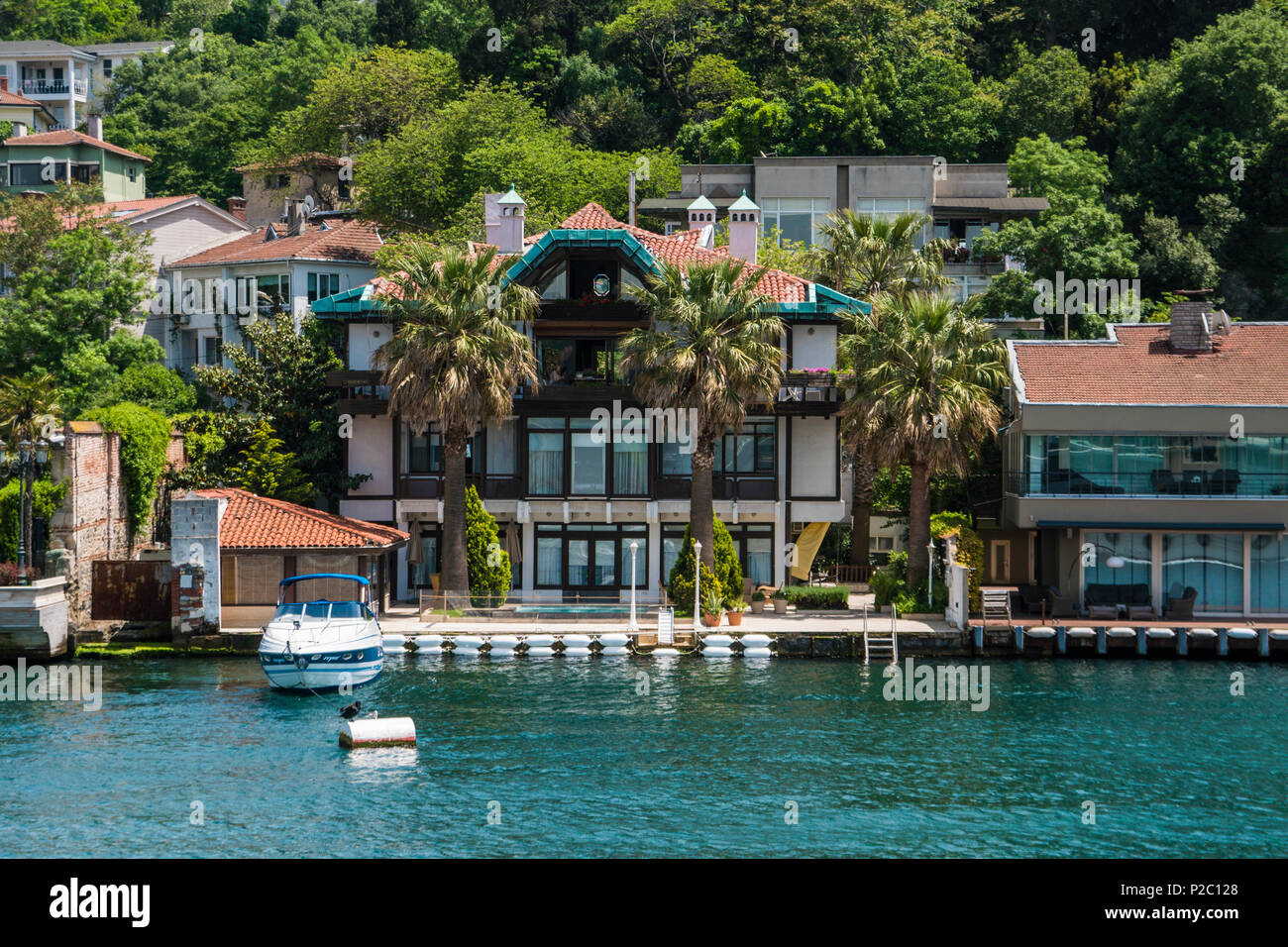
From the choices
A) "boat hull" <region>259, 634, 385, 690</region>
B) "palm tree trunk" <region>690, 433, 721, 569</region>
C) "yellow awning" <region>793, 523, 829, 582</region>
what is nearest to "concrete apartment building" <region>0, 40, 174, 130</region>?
"yellow awning" <region>793, 523, 829, 582</region>

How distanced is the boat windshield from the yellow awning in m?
17.6

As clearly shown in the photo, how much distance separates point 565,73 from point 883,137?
19.6 m

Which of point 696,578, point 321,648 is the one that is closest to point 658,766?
point 321,648

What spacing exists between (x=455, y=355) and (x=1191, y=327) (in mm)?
26329

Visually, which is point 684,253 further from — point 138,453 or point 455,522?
point 138,453

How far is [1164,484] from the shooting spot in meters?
50.7

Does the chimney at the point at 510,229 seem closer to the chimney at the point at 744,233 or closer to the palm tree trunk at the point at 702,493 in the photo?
the chimney at the point at 744,233

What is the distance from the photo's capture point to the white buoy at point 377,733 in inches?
1375

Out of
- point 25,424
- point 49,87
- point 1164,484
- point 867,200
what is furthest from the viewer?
point 49,87

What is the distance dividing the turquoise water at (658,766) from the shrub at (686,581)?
4.70 meters

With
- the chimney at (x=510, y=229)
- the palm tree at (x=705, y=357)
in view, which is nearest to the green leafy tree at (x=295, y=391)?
the chimney at (x=510, y=229)

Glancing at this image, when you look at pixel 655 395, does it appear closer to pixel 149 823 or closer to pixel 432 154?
pixel 149 823

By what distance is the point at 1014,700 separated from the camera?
4069 cm
